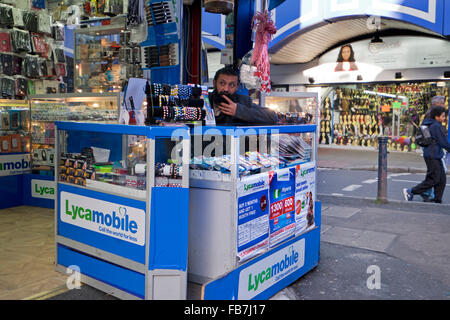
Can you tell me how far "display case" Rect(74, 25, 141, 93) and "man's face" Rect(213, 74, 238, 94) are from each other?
7.98 feet

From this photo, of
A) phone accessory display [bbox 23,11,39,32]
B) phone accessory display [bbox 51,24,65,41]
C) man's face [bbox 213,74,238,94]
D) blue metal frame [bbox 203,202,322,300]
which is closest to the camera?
blue metal frame [bbox 203,202,322,300]

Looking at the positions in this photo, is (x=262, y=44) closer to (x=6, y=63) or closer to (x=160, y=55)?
(x=160, y=55)

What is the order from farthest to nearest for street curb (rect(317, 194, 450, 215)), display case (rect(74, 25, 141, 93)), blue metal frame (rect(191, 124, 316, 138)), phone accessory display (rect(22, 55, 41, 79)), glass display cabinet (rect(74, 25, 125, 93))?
1. phone accessory display (rect(22, 55, 41, 79))
2. street curb (rect(317, 194, 450, 215))
3. glass display cabinet (rect(74, 25, 125, 93))
4. display case (rect(74, 25, 141, 93))
5. blue metal frame (rect(191, 124, 316, 138))

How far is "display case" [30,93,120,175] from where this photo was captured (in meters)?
5.35

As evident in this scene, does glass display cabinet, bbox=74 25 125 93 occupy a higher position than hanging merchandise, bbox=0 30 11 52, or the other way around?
hanging merchandise, bbox=0 30 11 52

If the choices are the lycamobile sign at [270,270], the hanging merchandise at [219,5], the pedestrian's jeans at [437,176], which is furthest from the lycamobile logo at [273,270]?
the pedestrian's jeans at [437,176]

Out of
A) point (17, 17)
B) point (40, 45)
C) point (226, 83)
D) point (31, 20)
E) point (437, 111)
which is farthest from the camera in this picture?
point (40, 45)

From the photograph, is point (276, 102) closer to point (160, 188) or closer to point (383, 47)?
point (160, 188)

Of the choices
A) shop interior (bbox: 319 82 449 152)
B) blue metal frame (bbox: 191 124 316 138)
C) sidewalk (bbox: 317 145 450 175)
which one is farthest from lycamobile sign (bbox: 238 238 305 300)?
shop interior (bbox: 319 82 449 152)

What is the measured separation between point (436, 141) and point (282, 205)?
5166mm

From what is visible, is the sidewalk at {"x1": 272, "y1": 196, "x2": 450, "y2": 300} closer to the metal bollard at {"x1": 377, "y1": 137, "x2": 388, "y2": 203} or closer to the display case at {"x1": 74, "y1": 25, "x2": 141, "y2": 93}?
the metal bollard at {"x1": 377, "y1": 137, "x2": 388, "y2": 203}

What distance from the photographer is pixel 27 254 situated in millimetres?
4609

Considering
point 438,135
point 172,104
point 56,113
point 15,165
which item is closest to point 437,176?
point 438,135

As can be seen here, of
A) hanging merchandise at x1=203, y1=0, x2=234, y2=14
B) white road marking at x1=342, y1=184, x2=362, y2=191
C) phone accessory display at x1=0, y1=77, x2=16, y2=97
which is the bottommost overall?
white road marking at x1=342, y1=184, x2=362, y2=191
